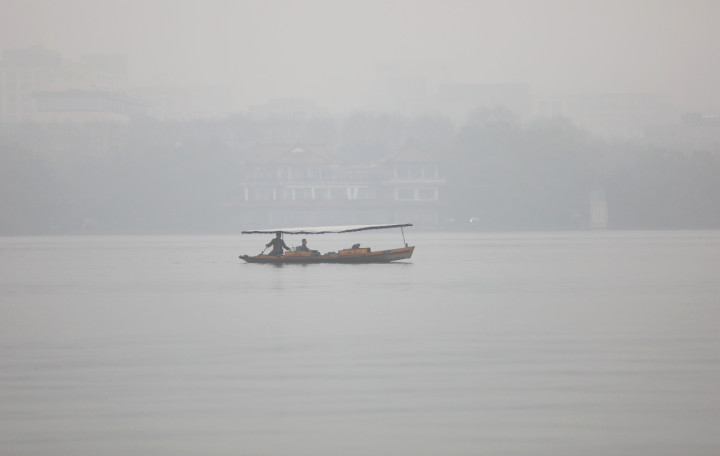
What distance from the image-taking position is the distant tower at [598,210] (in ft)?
286

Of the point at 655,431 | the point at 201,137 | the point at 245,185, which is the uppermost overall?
the point at 201,137

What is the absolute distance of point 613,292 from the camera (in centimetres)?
2431

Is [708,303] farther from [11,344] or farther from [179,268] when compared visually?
[179,268]

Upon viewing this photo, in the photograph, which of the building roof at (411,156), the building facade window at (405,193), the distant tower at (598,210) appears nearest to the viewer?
the distant tower at (598,210)

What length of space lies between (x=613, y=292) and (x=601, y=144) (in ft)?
241

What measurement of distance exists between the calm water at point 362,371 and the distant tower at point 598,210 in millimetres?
63152

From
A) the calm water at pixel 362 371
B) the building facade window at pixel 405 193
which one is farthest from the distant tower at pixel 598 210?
the calm water at pixel 362 371

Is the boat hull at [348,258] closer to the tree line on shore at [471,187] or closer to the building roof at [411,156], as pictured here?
the tree line on shore at [471,187]

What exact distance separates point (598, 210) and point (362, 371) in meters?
78.5

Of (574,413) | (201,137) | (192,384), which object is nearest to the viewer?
(574,413)

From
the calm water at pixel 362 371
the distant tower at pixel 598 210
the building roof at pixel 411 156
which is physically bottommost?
the calm water at pixel 362 371

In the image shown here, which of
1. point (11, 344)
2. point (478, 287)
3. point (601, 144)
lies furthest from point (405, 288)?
point (601, 144)

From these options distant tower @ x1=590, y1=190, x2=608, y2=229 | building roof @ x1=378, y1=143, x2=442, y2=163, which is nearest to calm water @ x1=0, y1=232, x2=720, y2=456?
building roof @ x1=378, y1=143, x2=442, y2=163

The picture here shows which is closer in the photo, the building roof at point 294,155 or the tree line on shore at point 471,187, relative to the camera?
the tree line on shore at point 471,187
